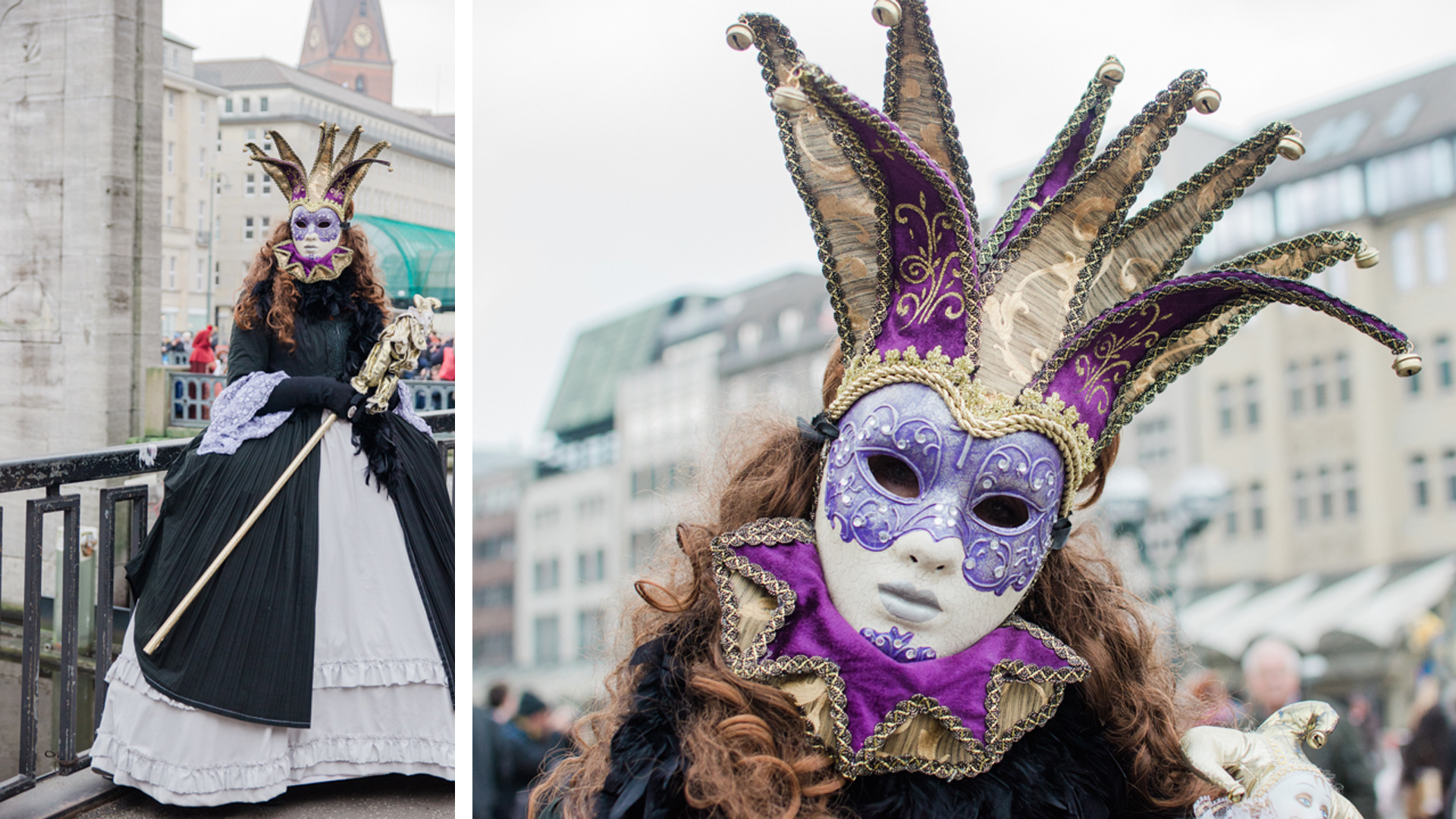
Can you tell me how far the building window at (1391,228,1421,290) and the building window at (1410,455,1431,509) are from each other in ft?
9.24

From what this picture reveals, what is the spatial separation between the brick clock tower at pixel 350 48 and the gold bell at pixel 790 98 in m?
1.94

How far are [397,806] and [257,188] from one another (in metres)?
1.78

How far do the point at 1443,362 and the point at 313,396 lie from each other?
19.2 meters

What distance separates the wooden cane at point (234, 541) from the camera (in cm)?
311

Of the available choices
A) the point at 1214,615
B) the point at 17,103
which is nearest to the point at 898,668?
the point at 17,103

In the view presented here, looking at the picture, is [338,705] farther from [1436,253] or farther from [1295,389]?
[1295,389]

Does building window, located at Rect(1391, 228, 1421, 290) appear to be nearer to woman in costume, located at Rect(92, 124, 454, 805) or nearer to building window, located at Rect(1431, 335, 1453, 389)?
building window, located at Rect(1431, 335, 1453, 389)

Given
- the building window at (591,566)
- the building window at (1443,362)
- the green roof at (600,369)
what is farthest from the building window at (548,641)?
the building window at (1443,362)

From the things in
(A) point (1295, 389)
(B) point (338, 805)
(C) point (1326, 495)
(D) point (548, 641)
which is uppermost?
(A) point (1295, 389)

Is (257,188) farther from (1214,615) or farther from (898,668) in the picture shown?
(1214,615)

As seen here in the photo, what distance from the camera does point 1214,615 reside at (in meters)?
18.9

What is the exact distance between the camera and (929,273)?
200cm

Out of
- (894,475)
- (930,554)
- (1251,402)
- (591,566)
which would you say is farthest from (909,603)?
(591,566)

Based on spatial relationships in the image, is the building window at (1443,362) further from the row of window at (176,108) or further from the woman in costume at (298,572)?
the row of window at (176,108)
